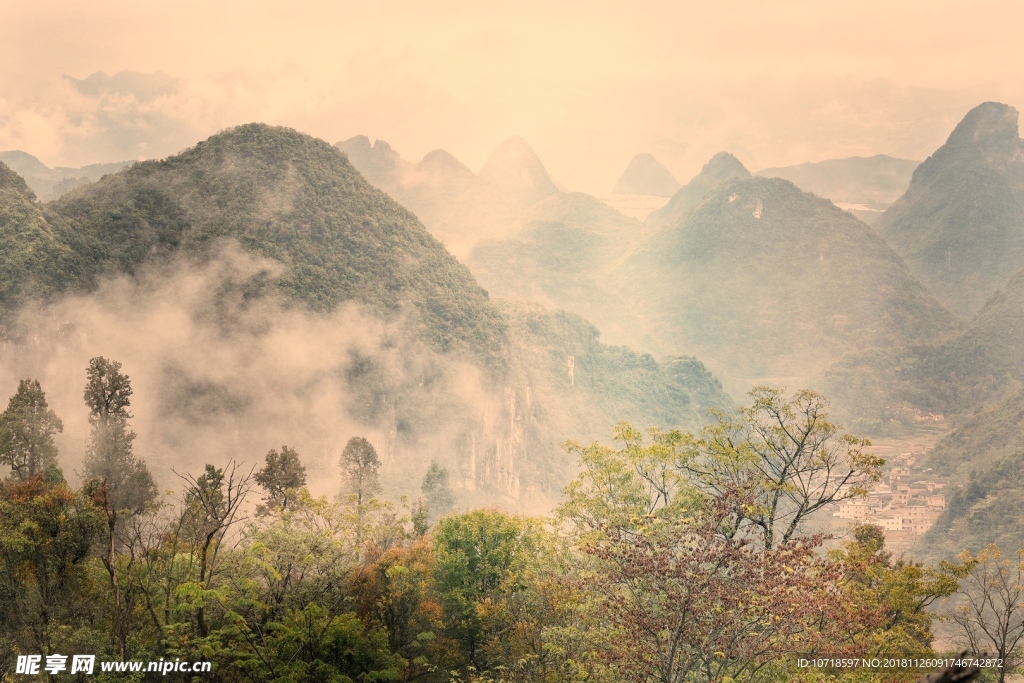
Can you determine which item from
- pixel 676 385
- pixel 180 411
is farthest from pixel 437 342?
pixel 676 385

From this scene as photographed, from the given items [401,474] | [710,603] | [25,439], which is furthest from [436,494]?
[710,603]

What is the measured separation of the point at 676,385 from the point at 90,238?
119m

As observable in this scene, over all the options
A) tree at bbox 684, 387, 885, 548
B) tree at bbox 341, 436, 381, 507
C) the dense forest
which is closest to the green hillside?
the dense forest

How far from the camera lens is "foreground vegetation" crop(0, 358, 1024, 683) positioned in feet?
58.1

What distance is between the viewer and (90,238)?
8531cm

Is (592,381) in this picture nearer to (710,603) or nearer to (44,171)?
(44,171)

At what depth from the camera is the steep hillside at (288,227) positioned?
89125 millimetres

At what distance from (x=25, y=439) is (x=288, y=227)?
60.2 m

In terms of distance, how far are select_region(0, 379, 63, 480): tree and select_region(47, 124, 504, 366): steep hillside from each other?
36.3 m

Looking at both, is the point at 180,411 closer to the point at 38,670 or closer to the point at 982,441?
the point at 38,670

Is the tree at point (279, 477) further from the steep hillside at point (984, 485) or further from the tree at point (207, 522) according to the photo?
the steep hillside at point (984, 485)

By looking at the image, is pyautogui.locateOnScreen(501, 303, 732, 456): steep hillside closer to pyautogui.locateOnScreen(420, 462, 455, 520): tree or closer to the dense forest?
the dense forest

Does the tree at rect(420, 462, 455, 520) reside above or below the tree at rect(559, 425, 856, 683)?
above

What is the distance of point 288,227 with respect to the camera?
104812 millimetres
